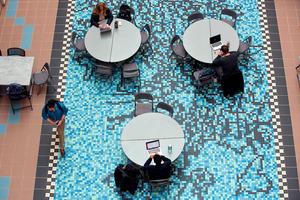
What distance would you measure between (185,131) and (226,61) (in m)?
2.26

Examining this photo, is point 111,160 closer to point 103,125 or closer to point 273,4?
point 103,125

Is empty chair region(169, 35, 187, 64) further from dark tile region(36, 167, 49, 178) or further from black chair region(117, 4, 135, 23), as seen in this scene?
dark tile region(36, 167, 49, 178)

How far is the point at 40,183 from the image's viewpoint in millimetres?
14023

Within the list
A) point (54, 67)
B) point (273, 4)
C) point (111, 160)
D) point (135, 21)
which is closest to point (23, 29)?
point (54, 67)

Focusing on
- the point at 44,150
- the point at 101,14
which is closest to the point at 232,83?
the point at 101,14

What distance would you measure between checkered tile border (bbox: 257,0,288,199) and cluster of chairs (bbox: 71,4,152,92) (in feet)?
12.0

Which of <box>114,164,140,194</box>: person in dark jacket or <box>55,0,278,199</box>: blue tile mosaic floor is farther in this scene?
<box>55,0,278,199</box>: blue tile mosaic floor

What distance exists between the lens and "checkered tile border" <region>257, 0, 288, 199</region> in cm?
1409

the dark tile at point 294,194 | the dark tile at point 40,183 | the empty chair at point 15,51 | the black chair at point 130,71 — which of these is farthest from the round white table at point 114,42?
the dark tile at point 294,194

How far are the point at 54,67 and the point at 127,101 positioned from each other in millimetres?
2566

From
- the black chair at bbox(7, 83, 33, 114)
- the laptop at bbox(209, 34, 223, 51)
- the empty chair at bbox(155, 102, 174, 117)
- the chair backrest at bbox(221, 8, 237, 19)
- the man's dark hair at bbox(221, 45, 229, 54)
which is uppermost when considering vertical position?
the chair backrest at bbox(221, 8, 237, 19)

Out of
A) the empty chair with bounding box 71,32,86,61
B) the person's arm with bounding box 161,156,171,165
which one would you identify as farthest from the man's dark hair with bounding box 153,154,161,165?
the empty chair with bounding box 71,32,86,61

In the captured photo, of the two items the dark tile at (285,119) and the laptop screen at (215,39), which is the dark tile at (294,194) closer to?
the dark tile at (285,119)

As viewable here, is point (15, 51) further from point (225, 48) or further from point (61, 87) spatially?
point (225, 48)
